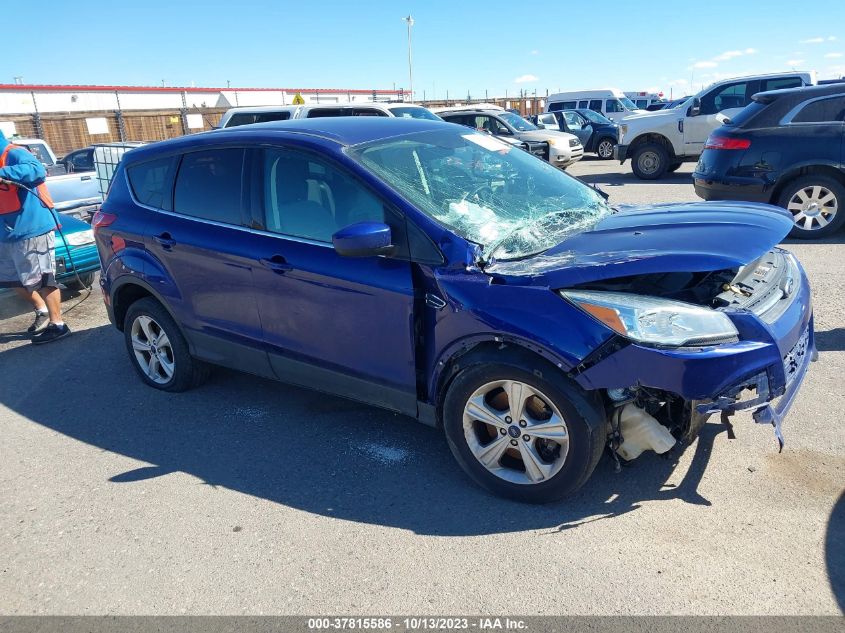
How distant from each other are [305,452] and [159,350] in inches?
65.1

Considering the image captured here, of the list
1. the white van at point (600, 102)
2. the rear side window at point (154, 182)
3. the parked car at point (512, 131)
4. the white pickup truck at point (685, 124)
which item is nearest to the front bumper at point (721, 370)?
the rear side window at point (154, 182)

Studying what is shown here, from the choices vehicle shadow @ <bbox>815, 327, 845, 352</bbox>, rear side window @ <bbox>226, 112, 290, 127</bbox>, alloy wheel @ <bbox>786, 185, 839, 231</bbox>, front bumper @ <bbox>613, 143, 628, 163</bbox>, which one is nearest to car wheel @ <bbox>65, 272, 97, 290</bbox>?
rear side window @ <bbox>226, 112, 290, 127</bbox>

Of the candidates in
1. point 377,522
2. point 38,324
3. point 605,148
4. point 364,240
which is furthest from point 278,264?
point 605,148

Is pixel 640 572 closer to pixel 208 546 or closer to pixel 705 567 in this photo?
pixel 705 567

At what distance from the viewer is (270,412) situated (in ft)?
14.3

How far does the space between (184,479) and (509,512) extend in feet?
5.92

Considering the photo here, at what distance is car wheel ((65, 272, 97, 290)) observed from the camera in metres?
7.49

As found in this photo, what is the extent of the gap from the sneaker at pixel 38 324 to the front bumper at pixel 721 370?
18.0ft

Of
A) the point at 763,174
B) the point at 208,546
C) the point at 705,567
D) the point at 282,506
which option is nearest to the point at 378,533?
the point at 282,506

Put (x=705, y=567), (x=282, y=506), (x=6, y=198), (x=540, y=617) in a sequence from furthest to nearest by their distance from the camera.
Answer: (x=6, y=198) < (x=282, y=506) < (x=705, y=567) < (x=540, y=617)

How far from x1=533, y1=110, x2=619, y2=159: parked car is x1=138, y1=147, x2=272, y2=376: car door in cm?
1707

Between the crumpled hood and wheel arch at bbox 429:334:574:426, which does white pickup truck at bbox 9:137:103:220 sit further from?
the crumpled hood

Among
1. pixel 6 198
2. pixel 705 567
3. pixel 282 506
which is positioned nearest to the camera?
pixel 705 567

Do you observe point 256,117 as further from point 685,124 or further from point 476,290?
point 476,290
